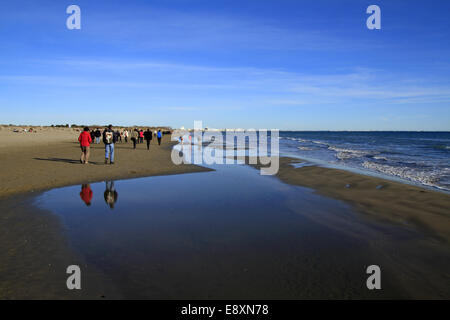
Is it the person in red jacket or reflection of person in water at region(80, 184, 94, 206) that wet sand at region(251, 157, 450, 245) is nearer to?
reflection of person in water at region(80, 184, 94, 206)

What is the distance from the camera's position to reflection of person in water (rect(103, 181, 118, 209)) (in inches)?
344

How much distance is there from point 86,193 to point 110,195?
3.15 ft

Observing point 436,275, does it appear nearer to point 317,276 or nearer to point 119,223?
point 317,276

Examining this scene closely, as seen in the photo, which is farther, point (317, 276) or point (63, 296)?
point (317, 276)

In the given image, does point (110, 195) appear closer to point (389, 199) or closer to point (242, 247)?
point (242, 247)

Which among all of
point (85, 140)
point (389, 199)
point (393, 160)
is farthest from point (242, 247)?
point (393, 160)

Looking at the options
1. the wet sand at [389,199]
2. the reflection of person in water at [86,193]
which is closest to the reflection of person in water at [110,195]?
the reflection of person in water at [86,193]

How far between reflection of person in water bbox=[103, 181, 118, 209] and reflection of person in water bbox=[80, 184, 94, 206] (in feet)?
1.64

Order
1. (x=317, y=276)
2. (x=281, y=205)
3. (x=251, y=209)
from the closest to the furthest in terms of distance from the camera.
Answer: (x=317, y=276) < (x=251, y=209) < (x=281, y=205)

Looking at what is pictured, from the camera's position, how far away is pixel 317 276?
4.40 meters

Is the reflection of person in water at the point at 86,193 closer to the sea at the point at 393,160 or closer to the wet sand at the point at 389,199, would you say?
the wet sand at the point at 389,199

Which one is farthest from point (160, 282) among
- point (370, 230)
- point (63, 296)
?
point (370, 230)

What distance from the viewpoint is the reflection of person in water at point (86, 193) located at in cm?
893

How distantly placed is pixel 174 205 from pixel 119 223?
2.09 meters
